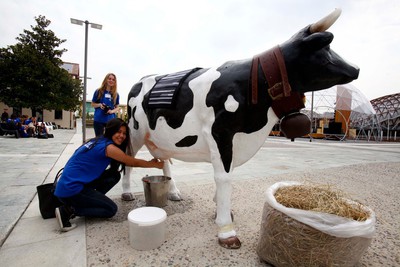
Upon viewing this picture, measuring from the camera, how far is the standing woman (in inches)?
144

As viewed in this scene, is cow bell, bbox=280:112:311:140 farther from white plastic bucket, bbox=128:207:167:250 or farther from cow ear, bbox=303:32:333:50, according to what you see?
white plastic bucket, bbox=128:207:167:250

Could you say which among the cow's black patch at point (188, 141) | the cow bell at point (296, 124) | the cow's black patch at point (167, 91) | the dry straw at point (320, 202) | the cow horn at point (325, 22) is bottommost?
the dry straw at point (320, 202)

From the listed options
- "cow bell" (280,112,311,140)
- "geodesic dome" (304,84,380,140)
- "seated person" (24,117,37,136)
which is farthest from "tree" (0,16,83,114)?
"geodesic dome" (304,84,380,140)

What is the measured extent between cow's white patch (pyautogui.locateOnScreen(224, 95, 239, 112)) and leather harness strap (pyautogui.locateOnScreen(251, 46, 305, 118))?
0.14 meters

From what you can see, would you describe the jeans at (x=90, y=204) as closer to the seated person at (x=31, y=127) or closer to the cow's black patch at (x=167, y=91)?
the cow's black patch at (x=167, y=91)

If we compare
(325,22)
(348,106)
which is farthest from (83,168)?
(348,106)

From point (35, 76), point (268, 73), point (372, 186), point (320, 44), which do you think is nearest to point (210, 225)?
point (268, 73)

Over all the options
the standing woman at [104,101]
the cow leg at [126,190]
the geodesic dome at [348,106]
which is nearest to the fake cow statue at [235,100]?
the cow leg at [126,190]

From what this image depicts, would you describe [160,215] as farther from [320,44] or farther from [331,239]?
[320,44]

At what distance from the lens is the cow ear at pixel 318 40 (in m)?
1.60

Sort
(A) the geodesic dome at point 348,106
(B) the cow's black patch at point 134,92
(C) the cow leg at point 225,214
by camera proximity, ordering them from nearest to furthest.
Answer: (C) the cow leg at point 225,214, (B) the cow's black patch at point 134,92, (A) the geodesic dome at point 348,106

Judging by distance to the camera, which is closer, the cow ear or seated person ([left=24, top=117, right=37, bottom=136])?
the cow ear

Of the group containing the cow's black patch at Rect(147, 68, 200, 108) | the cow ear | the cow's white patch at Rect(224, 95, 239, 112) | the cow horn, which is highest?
the cow horn

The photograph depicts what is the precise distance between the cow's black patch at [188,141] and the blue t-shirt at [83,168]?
2.58 ft
